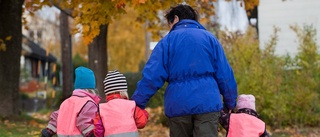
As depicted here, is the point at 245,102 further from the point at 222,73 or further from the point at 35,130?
the point at 35,130

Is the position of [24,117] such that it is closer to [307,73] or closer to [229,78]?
[307,73]

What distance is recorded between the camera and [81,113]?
6.58m

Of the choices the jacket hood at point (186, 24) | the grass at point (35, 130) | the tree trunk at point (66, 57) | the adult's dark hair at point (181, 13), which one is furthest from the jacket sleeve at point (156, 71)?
the tree trunk at point (66, 57)

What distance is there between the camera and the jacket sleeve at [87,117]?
649 cm

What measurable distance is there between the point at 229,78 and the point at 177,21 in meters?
0.68

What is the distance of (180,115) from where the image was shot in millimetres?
5719

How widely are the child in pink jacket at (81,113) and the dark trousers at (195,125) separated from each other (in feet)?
2.73

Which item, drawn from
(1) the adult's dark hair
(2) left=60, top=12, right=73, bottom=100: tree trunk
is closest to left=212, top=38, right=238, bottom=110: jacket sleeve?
(1) the adult's dark hair

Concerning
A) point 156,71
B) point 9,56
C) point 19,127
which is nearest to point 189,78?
point 156,71

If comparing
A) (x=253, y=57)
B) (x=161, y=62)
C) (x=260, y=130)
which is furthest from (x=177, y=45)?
(x=253, y=57)

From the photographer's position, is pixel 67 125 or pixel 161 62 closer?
pixel 161 62

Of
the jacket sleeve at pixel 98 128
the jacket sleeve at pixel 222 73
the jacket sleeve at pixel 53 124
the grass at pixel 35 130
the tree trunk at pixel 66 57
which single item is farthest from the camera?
the tree trunk at pixel 66 57

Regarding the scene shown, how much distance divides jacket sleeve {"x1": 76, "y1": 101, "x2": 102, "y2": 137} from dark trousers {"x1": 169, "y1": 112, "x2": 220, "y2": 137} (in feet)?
3.32

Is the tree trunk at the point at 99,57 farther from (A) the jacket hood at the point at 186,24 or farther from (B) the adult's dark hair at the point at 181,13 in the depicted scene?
(A) the jacket hood at the point at 186,24
